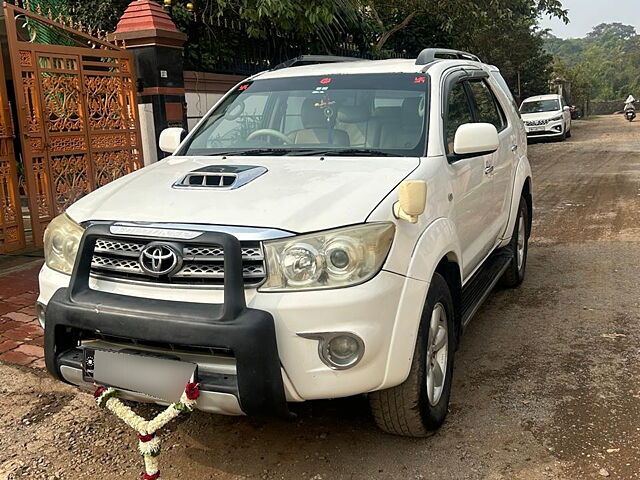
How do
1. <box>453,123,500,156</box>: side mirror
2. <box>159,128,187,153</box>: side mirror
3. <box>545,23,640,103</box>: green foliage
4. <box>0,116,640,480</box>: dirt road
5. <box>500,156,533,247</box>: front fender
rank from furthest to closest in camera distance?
1. <box>545,23,640,103</box>: green foliage
2. <box>500,156,533,247</box>: front fender
3. <box>159,128,187,153</box>: side mirror
4. <box>453,123,500,156</box>: side mirror
5. <box>0,116,640,480</box>: dirt road

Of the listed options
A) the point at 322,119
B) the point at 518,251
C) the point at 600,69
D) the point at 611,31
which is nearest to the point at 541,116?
the point at 518,251

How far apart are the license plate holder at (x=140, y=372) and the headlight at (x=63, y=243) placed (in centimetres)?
46

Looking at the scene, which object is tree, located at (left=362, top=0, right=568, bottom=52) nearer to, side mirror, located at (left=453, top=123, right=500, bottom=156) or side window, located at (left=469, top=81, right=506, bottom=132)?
side window, located at (left=469, top=81, right=506, bottom=132)

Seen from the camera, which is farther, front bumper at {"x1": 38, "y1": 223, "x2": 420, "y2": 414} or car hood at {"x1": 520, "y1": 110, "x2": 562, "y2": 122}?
car hood at {"x1": 520, "y1": 110, "x2": 562, "y2": 122}

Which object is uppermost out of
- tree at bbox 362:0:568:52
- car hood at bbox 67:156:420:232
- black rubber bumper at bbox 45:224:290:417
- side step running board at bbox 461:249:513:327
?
tree at bbox 362:0:568:52

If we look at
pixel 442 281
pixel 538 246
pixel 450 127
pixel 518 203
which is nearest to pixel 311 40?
pixel 538 246

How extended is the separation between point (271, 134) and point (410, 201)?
1442 mm

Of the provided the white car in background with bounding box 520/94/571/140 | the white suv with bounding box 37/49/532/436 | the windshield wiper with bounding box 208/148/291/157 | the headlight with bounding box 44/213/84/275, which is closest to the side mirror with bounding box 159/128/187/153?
the windshield wiper with bounding box 208/148/291/157

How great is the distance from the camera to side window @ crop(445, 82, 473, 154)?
370 centimetres

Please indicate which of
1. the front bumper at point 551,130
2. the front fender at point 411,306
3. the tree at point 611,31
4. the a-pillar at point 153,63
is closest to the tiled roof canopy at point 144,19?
the a-pillar at point 153,63

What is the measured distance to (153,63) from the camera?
301 inches

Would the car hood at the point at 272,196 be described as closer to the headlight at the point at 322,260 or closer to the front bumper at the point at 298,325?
the headlight at the point at 322,260

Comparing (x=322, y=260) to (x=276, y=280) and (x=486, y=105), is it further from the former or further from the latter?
(x=486, y=105)

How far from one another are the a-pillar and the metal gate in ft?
0.45
